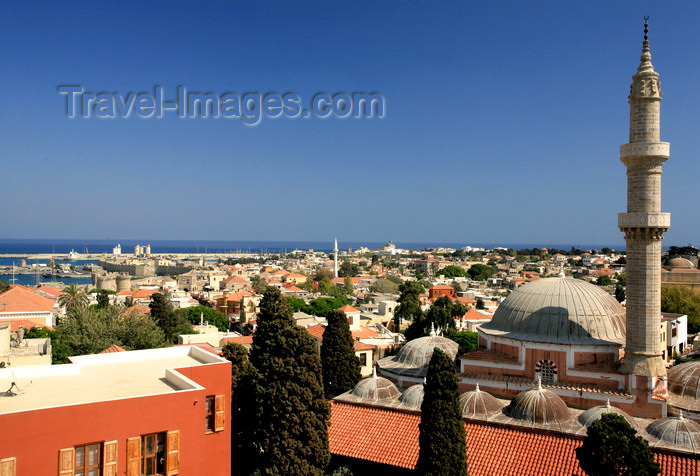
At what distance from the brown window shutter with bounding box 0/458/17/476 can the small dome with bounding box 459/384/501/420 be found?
1097 centimetres

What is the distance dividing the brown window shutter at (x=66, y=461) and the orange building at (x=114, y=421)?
Answer: 0.02 metres

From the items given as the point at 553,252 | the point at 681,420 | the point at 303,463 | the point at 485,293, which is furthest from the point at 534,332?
the point at 553,252

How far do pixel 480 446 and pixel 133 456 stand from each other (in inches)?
339

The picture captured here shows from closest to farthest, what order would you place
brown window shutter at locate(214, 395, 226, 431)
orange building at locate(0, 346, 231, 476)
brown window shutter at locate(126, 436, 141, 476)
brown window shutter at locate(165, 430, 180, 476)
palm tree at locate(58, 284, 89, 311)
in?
orange building at locate(0, 346, 231, 476)
brown window shutter at locate(126, 436, 141, 476)
brown window shutter at locate(165, 430, 180, 476)
brown window shutter at locate(214, 395, 226, 431)
palm tree at locate(58, 284, 89, 311)

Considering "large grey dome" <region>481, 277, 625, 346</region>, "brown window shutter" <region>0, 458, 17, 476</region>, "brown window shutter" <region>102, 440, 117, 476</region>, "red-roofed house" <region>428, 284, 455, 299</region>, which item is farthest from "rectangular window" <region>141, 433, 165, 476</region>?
"red-roofed house" <region>428, 284, 455, 299</region>

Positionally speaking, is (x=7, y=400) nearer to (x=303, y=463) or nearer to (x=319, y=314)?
(x=303, y=463)

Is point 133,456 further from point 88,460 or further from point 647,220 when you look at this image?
point 647,220

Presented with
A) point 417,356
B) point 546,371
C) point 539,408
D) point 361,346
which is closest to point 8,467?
point 539,408

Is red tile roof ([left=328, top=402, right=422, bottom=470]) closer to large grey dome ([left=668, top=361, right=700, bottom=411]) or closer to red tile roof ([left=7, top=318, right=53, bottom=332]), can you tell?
large grey dome ([left=668, top=361, right=700, bottom=411])

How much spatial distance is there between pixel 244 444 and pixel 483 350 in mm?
8583

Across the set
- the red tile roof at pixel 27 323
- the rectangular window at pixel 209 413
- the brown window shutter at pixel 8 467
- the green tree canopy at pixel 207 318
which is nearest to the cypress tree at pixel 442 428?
the rectangular window at pixel 209 413

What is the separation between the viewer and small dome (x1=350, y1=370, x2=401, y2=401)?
17.4 metres

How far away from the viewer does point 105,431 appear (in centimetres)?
937

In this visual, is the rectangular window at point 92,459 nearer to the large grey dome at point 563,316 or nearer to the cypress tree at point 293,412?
the cypress tree at point 293,412
